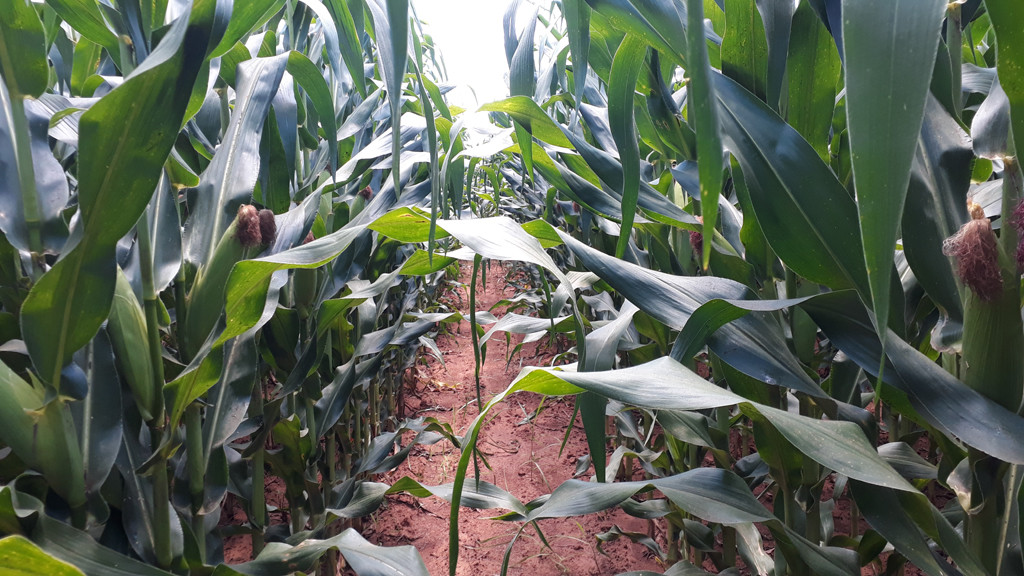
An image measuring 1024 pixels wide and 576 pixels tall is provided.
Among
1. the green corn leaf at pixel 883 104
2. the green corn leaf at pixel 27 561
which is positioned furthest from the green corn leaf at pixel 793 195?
the green corn leaf at pixel 27 561

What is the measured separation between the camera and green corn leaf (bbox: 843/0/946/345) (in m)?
0.20

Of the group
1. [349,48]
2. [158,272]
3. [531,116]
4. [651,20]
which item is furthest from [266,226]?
[651,20]

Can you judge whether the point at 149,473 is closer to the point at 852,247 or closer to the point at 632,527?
the point at 852,247

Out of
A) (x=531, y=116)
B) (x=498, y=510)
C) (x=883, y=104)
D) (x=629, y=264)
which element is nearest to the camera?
(x=883, y=104)

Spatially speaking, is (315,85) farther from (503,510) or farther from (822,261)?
(503,510)

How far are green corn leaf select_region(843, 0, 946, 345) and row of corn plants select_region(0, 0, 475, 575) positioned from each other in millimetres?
228

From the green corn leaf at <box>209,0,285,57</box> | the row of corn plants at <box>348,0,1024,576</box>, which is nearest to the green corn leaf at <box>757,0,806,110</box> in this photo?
the row of corn plants at <box>348,0,1024,576</box>

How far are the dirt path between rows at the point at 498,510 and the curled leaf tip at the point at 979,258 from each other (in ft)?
2.57

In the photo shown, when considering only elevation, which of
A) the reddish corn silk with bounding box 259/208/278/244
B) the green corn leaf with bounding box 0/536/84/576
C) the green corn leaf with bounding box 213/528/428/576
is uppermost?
the reddish corn silk with bounding box 259/208/278/244

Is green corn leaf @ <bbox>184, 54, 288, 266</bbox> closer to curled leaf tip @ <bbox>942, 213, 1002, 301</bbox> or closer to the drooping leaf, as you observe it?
the drooping leaf

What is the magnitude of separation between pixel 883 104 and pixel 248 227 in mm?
586

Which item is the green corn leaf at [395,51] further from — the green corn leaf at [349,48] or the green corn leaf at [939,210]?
the green corn leaf at [939,210]

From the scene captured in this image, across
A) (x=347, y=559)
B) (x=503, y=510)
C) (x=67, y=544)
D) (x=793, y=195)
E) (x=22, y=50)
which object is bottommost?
(x=503, y=510)

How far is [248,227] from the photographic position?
59 cm
